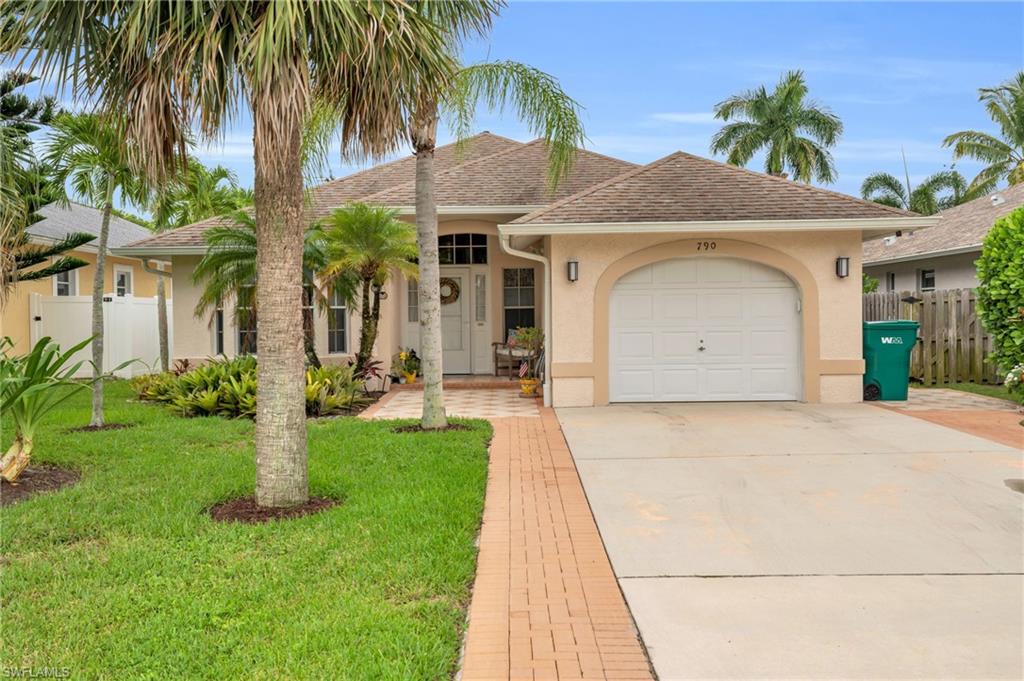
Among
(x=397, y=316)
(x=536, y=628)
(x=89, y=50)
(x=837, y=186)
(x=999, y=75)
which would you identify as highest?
(x=999, y=75)

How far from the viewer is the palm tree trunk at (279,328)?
5852mm

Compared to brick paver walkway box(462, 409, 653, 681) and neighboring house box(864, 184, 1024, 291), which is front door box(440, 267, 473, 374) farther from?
neighboring house box(864, 184, 1024, 291)

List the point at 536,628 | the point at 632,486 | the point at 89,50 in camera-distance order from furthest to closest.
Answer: the point at 632,486 → the point at 89,50 → the point at 536,628

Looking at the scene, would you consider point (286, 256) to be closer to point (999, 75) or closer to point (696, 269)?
point (696, 269)

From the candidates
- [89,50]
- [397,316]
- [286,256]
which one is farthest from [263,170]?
[397,316]

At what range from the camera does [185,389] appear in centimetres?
1219

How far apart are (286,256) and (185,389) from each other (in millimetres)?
7484

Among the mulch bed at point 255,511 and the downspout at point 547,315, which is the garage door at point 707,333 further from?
the mulch bed at point 255,511

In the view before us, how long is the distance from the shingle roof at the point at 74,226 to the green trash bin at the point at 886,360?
1673 cm

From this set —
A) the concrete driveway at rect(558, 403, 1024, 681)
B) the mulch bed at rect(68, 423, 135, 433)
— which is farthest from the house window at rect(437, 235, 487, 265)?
the concrete driveway at rect(558, 403, 1024, 681)

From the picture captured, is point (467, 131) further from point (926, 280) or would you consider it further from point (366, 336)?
point (926, 280)

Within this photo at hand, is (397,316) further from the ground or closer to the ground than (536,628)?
further from the ground

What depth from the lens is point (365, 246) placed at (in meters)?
12.6

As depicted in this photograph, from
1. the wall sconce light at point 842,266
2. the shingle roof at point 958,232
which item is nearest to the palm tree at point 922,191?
the shingle roof at point 958,232
